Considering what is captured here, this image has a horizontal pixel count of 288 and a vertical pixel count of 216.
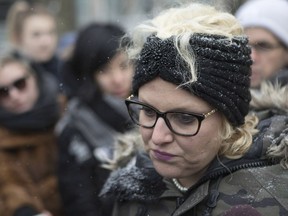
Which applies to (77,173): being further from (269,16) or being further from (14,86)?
(269,16)

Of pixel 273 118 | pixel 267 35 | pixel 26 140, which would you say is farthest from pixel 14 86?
pixel 273 118

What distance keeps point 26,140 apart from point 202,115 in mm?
2259

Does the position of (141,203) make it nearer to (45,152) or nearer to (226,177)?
(226,177)

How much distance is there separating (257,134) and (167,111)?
429mm

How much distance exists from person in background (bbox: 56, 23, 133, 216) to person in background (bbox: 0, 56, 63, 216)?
0.42ft

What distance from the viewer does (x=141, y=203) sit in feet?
→ 8.25

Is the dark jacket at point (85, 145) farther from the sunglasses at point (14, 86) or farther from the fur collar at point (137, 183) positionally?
the fur collar at point (137, 183)

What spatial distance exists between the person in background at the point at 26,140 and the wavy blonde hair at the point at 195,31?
181 centimetres

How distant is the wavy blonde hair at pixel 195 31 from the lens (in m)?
2.22

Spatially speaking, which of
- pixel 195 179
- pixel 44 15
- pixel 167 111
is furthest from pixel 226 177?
pixel 44 15

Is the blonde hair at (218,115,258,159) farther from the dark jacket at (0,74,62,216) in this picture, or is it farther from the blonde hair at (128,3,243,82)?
the dark jacket at (0,74,62,216)

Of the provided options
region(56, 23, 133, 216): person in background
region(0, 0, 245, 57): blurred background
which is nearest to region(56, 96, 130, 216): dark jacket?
region(56, 23, 133, 216): person in background

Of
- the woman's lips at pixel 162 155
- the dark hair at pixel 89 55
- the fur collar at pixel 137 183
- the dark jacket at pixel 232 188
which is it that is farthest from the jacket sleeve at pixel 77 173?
the woman's lips at pixel 162 155

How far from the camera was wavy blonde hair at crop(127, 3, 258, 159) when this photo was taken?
222 cm
